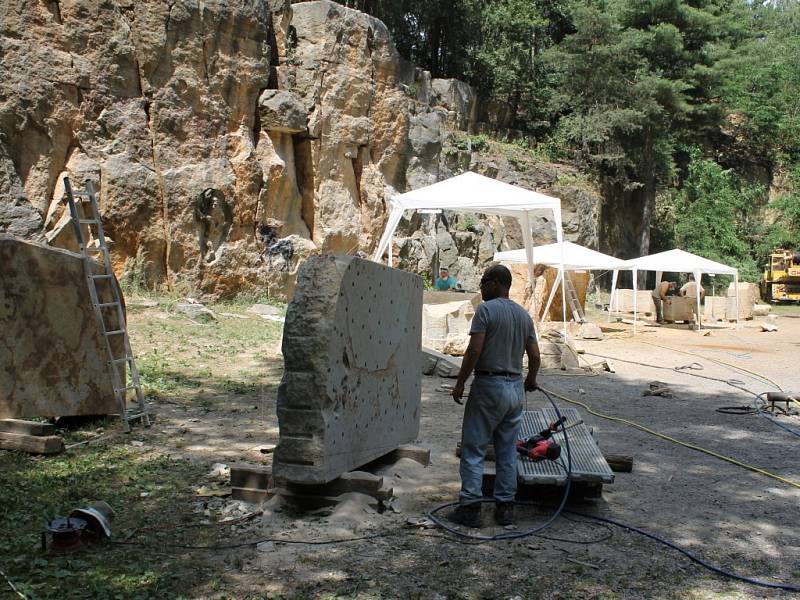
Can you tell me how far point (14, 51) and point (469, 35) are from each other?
21.7m

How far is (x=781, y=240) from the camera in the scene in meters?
35.9

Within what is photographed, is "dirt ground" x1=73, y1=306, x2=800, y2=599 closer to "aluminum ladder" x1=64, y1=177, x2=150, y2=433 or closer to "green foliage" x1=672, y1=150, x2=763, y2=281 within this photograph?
"aluminum ladder" x1=64, y1=177, x2=150, y2=433

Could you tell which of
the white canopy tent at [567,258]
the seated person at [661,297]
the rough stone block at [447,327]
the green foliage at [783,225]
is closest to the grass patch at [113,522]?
the rough stone block at [447,327]

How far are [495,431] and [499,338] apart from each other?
63cm

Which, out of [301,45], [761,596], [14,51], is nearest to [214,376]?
[761,596]

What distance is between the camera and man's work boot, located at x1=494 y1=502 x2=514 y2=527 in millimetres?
4656

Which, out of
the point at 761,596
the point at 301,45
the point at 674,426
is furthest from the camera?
the point at 301,45

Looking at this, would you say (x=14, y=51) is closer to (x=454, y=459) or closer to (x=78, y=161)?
(x=78, y=161)

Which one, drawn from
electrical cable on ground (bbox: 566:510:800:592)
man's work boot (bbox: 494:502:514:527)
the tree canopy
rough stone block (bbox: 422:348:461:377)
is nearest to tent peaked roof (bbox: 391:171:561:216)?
rough stone block (bbox: 422:348:461:377)

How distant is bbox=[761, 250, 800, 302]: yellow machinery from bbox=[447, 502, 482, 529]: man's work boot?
34.2 meters

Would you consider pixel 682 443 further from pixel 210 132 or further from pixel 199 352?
pixel 210 132

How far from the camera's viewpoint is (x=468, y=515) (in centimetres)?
462

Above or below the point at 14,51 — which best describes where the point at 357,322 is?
below

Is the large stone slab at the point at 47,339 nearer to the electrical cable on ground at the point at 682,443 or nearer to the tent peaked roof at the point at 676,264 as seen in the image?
the electrical cable on ground at the point at 682,443
